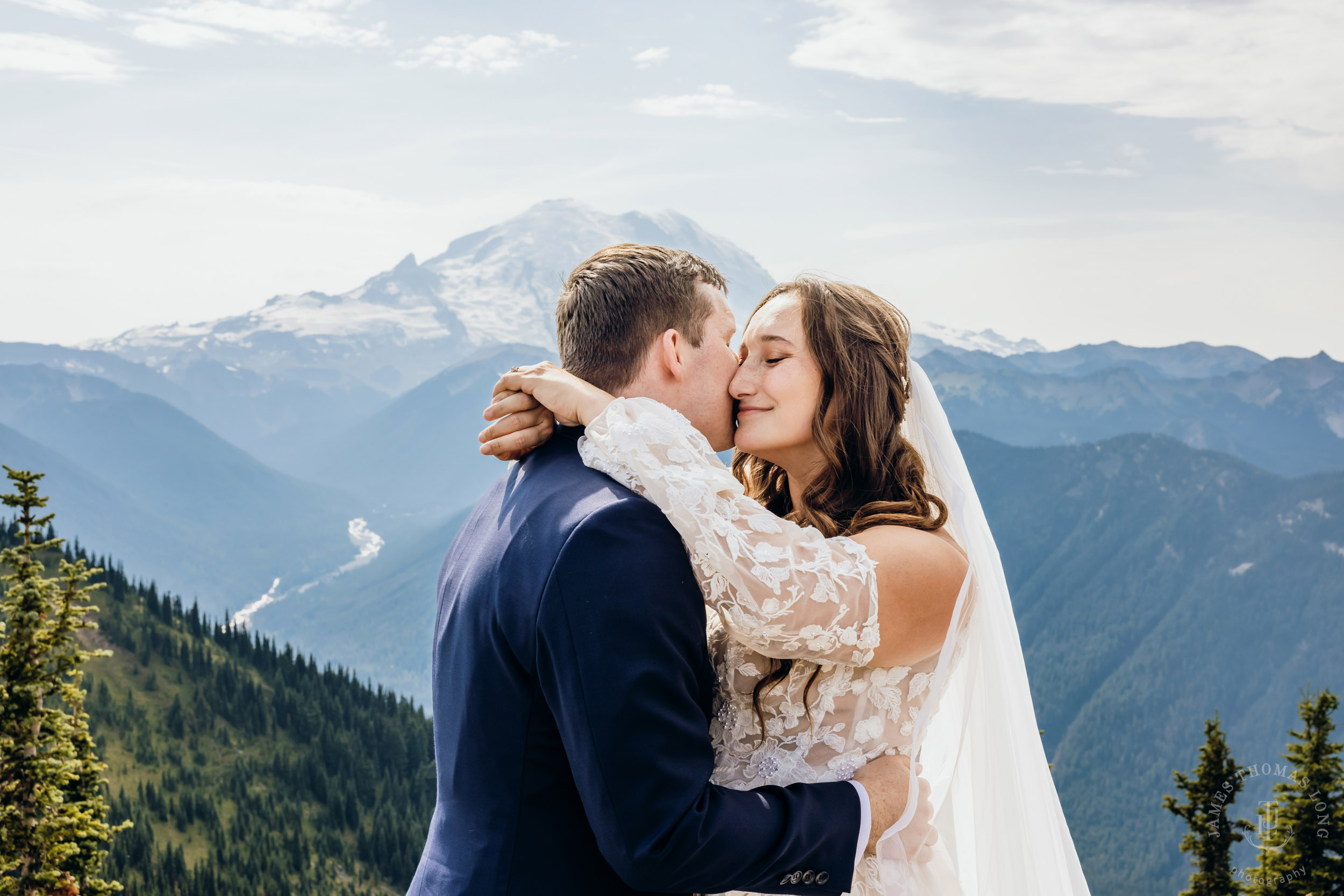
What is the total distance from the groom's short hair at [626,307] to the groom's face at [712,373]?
4 centimetres

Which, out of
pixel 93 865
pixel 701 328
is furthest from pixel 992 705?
pixel 93 865

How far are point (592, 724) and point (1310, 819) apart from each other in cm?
2945

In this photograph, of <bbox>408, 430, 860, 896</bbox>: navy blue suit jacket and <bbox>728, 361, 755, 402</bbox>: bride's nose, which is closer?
<bbox>408, 430, 860, 896</bbox>: navy blue suit jacket

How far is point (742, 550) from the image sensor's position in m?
3.34

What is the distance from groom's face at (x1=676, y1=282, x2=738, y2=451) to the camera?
3.91 metres

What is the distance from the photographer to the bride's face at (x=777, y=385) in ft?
14.4

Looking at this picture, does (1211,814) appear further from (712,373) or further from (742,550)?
(742,550)

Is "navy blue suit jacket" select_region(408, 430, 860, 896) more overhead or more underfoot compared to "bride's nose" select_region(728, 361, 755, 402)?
more underfoot

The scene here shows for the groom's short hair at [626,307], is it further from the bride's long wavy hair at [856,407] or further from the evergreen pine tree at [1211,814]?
the evergreen pine tree at [1211,814]

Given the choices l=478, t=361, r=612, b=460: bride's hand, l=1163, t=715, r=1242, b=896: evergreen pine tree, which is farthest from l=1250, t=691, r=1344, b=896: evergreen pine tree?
l=478, t=361, r=612, b=460: bride's hand

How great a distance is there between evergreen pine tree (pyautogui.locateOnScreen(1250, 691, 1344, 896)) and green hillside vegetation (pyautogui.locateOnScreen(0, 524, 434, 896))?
77324 mm

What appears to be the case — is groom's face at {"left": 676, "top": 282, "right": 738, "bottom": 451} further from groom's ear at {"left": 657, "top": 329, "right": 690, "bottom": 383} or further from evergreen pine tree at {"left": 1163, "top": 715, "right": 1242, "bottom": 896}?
evergreen pine tree at {"left": 1163, "top": 715, "right": 1242, "bottom": 896}

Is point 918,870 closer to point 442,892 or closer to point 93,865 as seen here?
point 442,892

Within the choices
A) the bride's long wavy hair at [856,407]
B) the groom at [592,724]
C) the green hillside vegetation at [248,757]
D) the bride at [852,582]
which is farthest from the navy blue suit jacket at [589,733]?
the green hillside vegetation at [248,757]
